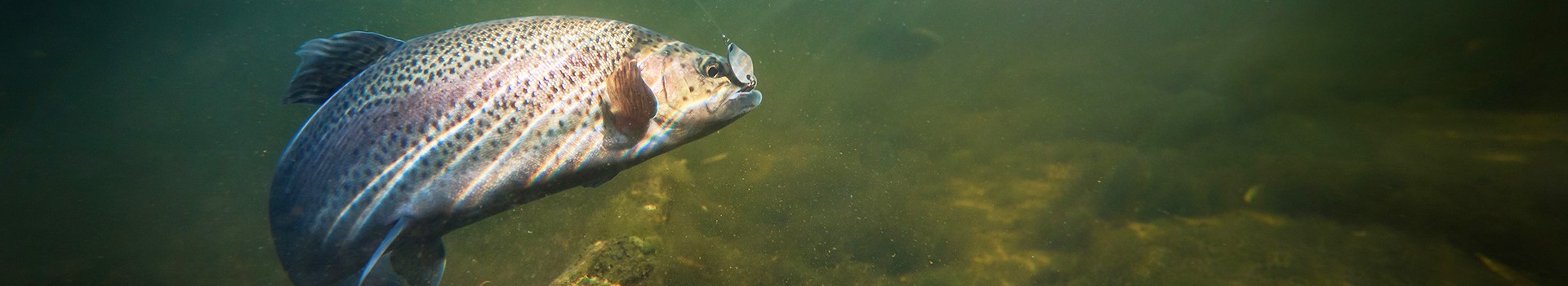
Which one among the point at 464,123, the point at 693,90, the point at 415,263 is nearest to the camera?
the point at 464,123

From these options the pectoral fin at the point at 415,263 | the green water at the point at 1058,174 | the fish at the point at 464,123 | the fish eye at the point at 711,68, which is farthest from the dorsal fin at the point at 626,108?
the pectoral fin at the point at 415,263

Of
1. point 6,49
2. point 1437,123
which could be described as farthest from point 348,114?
point 6,49

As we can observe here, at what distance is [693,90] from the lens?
2.37 metres

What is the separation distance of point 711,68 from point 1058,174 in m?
3.30

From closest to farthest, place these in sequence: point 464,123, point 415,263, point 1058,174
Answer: point 464,123 → point 415,263 → point 1058,174

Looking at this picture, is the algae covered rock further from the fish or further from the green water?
the fish

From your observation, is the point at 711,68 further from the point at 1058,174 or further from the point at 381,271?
the point at 1058,174

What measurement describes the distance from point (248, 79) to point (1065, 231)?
16.8m

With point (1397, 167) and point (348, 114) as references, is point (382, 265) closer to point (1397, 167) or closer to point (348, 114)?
point (348, 114)

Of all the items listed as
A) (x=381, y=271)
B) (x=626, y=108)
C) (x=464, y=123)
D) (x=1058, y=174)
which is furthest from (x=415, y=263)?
(x=1058, y=174)

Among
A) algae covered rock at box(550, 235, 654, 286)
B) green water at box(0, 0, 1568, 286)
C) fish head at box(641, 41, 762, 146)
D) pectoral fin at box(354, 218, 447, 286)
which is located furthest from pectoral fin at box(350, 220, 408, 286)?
fish head at box(641, 41, 762, 146)

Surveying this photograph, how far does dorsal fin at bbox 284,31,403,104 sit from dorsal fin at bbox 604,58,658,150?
4.26 ft

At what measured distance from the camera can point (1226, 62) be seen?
16.6 ft

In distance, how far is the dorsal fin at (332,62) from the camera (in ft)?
8.18
